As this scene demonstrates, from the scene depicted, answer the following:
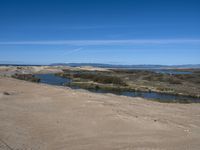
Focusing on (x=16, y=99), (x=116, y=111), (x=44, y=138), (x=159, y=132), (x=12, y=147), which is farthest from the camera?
(x=16, y=99)

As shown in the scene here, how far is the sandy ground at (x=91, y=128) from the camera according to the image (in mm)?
10039

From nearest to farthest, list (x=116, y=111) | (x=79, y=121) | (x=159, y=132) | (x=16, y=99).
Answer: (x=159, y=132) → (x=79, y=121) → (x=116, y=111) → (x=16, y=99)

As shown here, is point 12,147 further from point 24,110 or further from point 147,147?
point 24,110

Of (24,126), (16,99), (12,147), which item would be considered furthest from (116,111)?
(16,99)

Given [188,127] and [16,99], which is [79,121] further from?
[16,99]

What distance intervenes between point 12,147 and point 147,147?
4.49m

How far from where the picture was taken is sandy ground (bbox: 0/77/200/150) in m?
10.0

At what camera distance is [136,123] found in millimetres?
12883

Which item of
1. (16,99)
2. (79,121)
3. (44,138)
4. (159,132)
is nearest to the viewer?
(44,138)

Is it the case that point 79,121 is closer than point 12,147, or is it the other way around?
point 12,147

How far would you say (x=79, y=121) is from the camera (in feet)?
44.3

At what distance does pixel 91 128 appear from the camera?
40.1ft

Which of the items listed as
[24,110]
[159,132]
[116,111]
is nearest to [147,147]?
[159,132]

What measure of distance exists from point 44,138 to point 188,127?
6204mm
